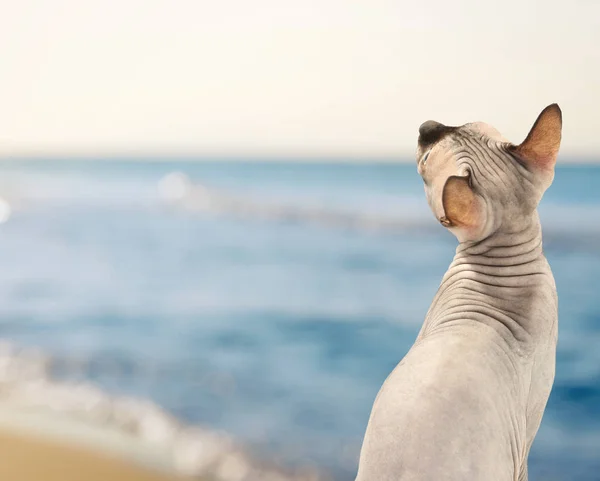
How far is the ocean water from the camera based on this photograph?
3.33 metres

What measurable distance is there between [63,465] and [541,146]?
2.15m

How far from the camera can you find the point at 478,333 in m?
0.86

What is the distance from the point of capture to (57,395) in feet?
11.3

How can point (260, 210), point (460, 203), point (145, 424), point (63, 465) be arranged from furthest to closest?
point (260, 210)
point (145, 424)
point (63, 465)
point (460, 203)

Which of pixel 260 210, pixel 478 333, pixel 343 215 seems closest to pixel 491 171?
pixel 478 333

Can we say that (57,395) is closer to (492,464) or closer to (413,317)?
(413,317)

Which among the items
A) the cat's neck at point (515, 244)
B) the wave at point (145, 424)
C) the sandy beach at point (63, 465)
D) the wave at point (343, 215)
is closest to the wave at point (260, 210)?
the wave at point (343, 215)

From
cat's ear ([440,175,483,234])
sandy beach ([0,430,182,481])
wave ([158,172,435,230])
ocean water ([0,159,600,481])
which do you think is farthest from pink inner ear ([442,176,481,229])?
wave ([158,172,435,230])

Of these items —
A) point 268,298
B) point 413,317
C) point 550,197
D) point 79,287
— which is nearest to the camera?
point 413,317

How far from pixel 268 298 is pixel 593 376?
2.18m

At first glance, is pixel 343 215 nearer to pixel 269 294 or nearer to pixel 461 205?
pixel 269 294

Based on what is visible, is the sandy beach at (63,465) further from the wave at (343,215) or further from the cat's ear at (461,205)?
the wave at (343,215)

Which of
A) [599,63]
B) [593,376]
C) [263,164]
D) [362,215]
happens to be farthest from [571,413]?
[263,164]

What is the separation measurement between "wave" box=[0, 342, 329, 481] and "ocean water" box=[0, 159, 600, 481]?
9 cm
